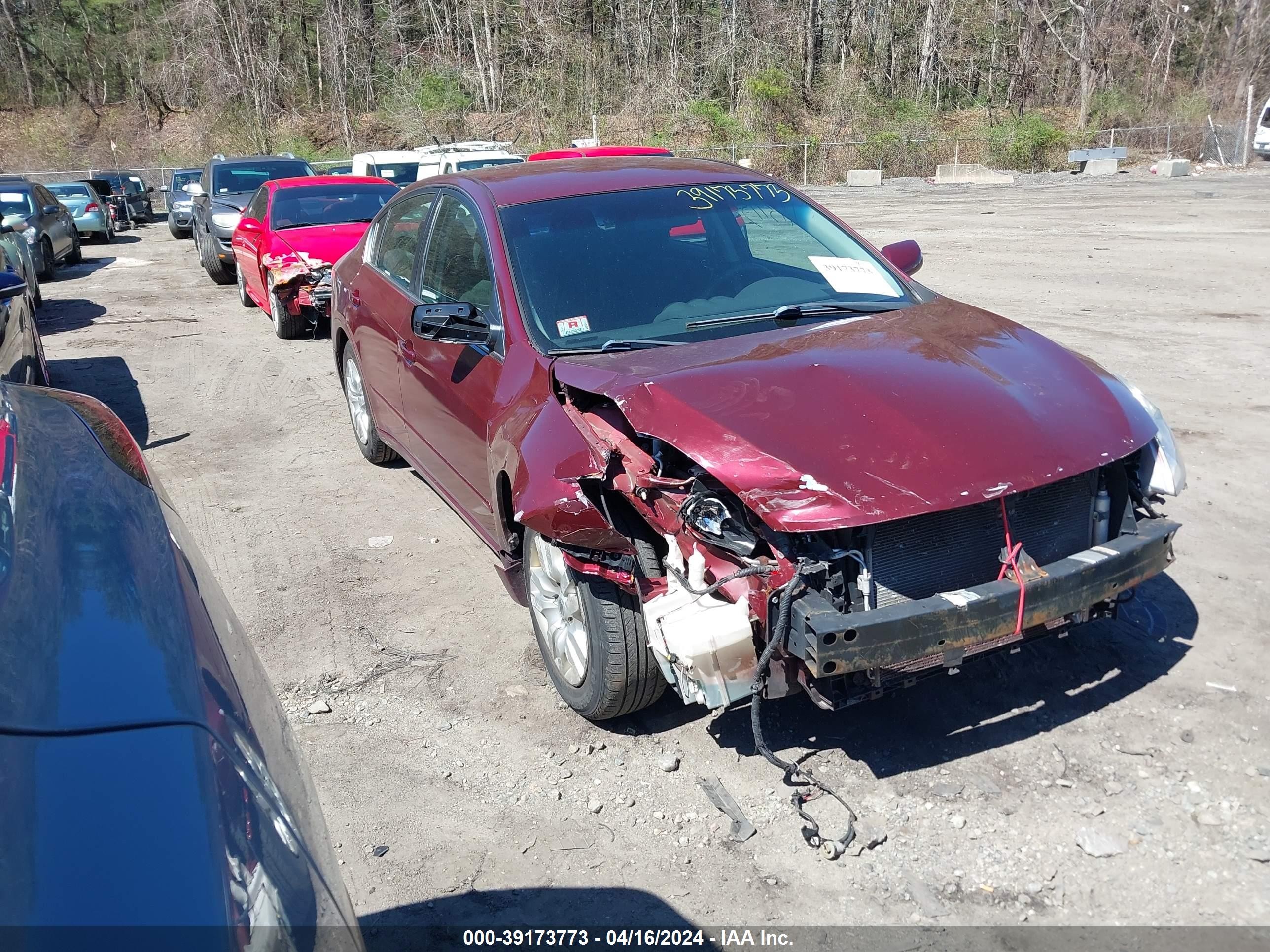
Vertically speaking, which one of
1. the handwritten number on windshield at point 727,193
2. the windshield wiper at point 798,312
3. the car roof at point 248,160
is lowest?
the car roof at point 248,160

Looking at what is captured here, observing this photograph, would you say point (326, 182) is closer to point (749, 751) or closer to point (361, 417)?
point (361, 417)

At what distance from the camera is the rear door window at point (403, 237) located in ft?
17.3

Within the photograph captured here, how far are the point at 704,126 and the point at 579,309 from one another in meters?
40.8

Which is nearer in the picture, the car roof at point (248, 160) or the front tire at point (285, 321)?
the front tire at point (285, 321)

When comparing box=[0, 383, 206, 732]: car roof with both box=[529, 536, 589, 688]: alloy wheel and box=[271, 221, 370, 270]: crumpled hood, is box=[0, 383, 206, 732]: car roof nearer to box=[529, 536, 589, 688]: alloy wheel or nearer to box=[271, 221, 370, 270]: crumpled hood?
box=[529, 536, 589, 688]: alloy wheel

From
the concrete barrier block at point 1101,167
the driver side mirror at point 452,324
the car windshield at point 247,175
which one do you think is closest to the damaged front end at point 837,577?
the driver side mirror at point 452,324

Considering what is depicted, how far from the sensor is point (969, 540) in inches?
123

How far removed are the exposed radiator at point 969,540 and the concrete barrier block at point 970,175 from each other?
32.8 metres

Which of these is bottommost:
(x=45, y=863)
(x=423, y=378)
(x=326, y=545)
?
(x=326, y=545)

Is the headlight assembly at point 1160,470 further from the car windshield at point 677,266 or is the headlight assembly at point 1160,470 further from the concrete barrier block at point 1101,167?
the concrete barrier block at point 1101,167

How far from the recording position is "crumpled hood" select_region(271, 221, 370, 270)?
35.0 feet

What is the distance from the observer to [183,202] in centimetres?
2431

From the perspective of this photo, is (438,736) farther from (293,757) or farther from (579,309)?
(293,757)

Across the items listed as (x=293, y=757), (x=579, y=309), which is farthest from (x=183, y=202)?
(x=293, y=757)
